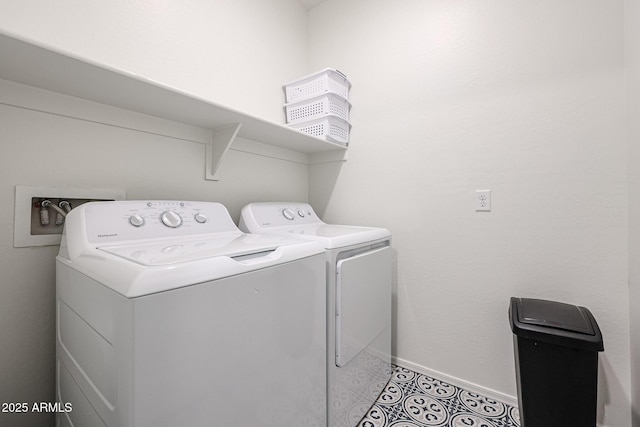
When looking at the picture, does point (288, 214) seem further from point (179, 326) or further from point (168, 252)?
point (179, 326)

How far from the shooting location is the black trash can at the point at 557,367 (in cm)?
101

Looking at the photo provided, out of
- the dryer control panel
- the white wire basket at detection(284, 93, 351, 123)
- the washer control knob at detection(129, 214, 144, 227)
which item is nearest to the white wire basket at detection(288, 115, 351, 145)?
the white wire basket at detection(284, 93, 351, 123)

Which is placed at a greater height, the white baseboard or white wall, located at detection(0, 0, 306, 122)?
white wall, located at detection(0, 0, 306, 122)

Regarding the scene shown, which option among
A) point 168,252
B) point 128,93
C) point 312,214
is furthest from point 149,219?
point 312,214

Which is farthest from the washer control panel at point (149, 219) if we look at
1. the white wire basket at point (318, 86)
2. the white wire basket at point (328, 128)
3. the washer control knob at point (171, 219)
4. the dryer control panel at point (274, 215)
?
the white wire basket at point (318, 86)

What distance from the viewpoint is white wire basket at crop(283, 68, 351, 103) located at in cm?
172

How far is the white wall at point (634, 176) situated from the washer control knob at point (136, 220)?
74.3 inches

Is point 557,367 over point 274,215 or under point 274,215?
under

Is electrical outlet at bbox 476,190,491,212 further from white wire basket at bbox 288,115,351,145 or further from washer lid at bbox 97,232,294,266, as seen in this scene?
washer lid at bbox 97,232,294,266

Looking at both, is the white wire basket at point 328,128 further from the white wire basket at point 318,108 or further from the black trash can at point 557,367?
the black trash can at point 557,367

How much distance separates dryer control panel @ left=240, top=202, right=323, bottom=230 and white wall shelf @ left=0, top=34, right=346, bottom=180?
0.97ft

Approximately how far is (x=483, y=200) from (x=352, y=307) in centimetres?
92

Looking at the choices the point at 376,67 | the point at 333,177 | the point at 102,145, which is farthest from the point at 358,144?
the point at 102,145

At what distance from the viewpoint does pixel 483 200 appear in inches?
57.5
